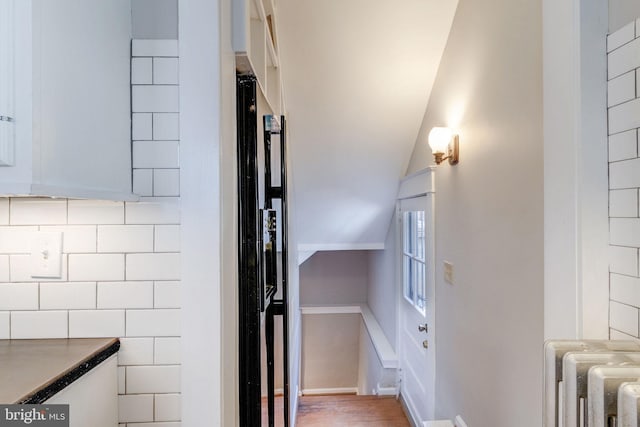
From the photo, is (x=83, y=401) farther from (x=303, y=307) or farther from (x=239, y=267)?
(x=303, y=307)

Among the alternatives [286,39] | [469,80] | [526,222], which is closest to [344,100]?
[286,39]

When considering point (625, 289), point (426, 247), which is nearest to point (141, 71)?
point (625, 289)

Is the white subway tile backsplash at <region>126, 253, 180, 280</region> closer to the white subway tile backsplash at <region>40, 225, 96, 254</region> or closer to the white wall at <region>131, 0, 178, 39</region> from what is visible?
the white subway tile backsplash at <region>40, 225, 96, 254</region>

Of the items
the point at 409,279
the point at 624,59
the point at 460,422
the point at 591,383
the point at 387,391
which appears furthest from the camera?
the point at 387,391

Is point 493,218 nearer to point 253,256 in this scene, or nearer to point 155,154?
point 253,256

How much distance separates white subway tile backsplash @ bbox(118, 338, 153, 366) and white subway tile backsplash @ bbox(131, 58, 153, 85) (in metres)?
0.66

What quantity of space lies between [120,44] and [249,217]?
0.55m

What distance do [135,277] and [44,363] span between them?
25cm

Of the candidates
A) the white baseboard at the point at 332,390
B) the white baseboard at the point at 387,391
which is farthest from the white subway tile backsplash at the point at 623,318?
the white baseboard at the point at 332,390

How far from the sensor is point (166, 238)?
3.01 feet

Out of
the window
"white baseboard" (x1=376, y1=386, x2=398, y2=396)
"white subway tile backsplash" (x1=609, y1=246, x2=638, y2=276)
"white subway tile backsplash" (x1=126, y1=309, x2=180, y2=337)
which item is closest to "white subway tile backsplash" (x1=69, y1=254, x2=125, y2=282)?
"white subway tile backsplash" (x1=126, y1=309, x2=180, y2=337)

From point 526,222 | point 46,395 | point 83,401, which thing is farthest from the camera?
point 526,222

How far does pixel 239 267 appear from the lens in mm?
1051

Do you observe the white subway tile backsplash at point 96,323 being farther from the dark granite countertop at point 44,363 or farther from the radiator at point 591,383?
the radiator at point 591,383
